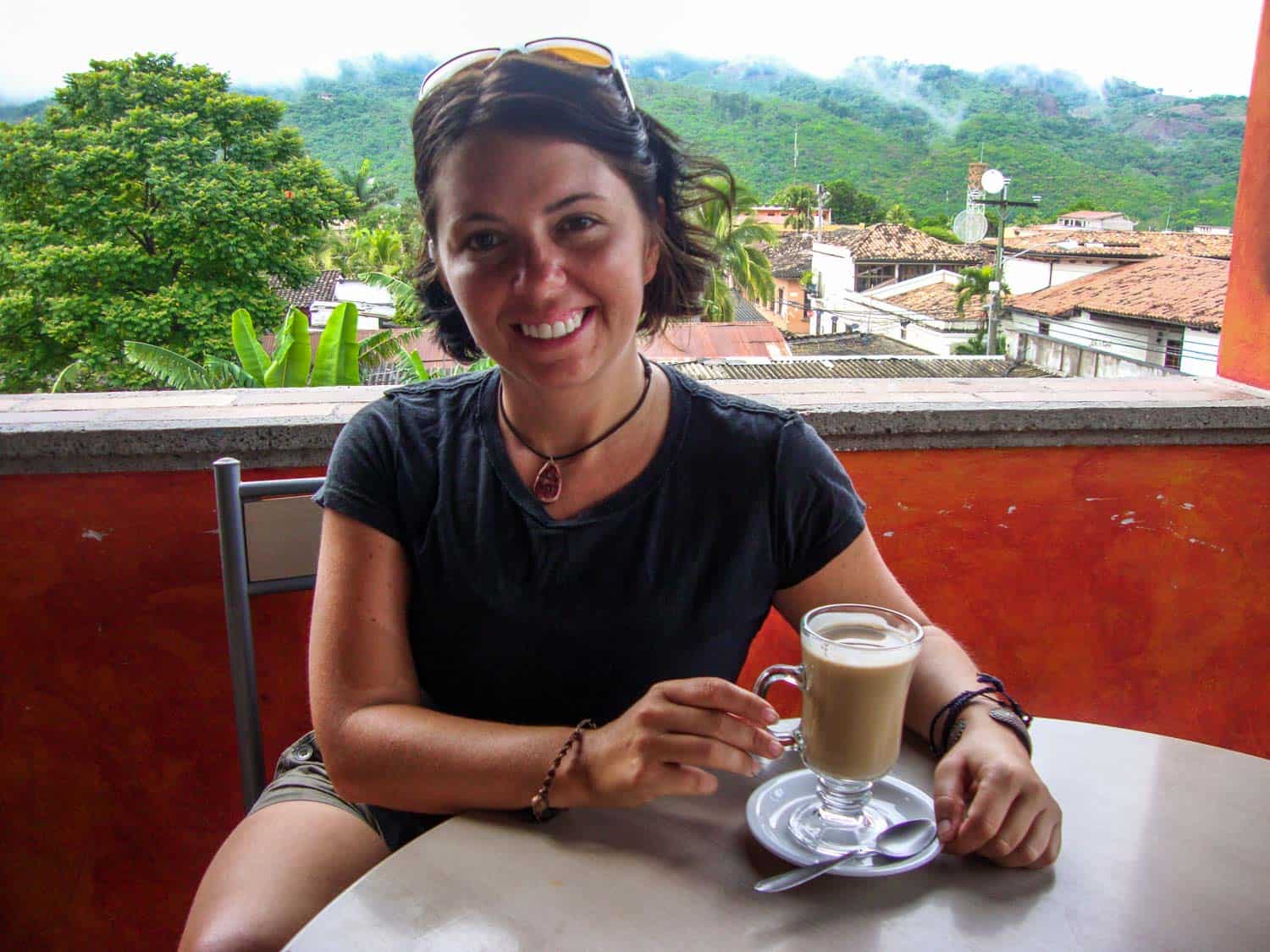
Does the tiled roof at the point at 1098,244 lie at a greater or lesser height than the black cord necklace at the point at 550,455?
greater

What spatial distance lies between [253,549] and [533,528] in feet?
1.49

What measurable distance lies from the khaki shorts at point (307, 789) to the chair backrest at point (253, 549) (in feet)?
0.51

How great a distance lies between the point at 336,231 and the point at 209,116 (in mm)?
4814

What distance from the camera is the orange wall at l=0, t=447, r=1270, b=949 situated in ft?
5.50

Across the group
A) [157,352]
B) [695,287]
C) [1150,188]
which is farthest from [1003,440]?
[157,352]

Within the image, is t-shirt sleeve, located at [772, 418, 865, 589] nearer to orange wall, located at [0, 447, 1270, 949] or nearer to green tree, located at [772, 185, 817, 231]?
orange wall, located at [0, 447, 1270, 949]

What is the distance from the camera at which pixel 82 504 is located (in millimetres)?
1652

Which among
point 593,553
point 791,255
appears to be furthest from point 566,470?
point 791,255

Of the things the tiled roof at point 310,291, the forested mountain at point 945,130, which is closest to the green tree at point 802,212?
the forested mountain at point 945,130

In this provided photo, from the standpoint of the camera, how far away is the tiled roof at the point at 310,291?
2002cm

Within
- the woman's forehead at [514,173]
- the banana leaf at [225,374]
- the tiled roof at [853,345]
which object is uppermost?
the woman's forehead at [514,173]

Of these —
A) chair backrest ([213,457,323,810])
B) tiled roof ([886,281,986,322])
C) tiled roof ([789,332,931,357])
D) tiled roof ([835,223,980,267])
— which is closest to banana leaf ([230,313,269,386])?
chair backrest ([213,457,323,810])

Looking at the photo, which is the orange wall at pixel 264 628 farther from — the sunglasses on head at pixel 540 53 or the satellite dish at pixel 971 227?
the satellite dish at pixel 971 227

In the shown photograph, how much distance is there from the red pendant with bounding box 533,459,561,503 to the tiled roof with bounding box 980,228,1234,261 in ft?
11.0
